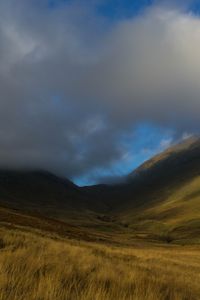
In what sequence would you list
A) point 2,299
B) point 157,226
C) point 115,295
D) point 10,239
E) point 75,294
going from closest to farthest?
point 2,299
point 75,294
point 115,295
point 10,239
point 157,226

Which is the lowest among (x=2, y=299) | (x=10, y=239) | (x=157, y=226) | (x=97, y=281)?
(x=2, y=299)

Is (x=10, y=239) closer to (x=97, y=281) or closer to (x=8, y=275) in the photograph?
(x=97, y=281)

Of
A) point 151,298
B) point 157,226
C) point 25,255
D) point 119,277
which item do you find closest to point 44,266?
point 25,255

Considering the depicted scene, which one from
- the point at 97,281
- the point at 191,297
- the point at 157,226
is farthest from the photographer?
the point at 157,226

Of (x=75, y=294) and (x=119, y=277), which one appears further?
(x=119, y=277)

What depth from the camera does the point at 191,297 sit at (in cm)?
989

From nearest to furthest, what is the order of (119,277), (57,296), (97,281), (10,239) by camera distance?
(57,296) < (97,281) < (119,277) < (10,239)

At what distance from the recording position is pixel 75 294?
6816mm

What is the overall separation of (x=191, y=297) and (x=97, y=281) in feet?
8.92

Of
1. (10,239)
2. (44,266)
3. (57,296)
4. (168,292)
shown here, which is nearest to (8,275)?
(57,296)

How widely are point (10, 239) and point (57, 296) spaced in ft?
22.4

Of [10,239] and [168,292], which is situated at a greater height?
[10,239]

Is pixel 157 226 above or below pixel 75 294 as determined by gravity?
above

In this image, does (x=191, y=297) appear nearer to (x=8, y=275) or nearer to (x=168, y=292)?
(x=168, y=292)
